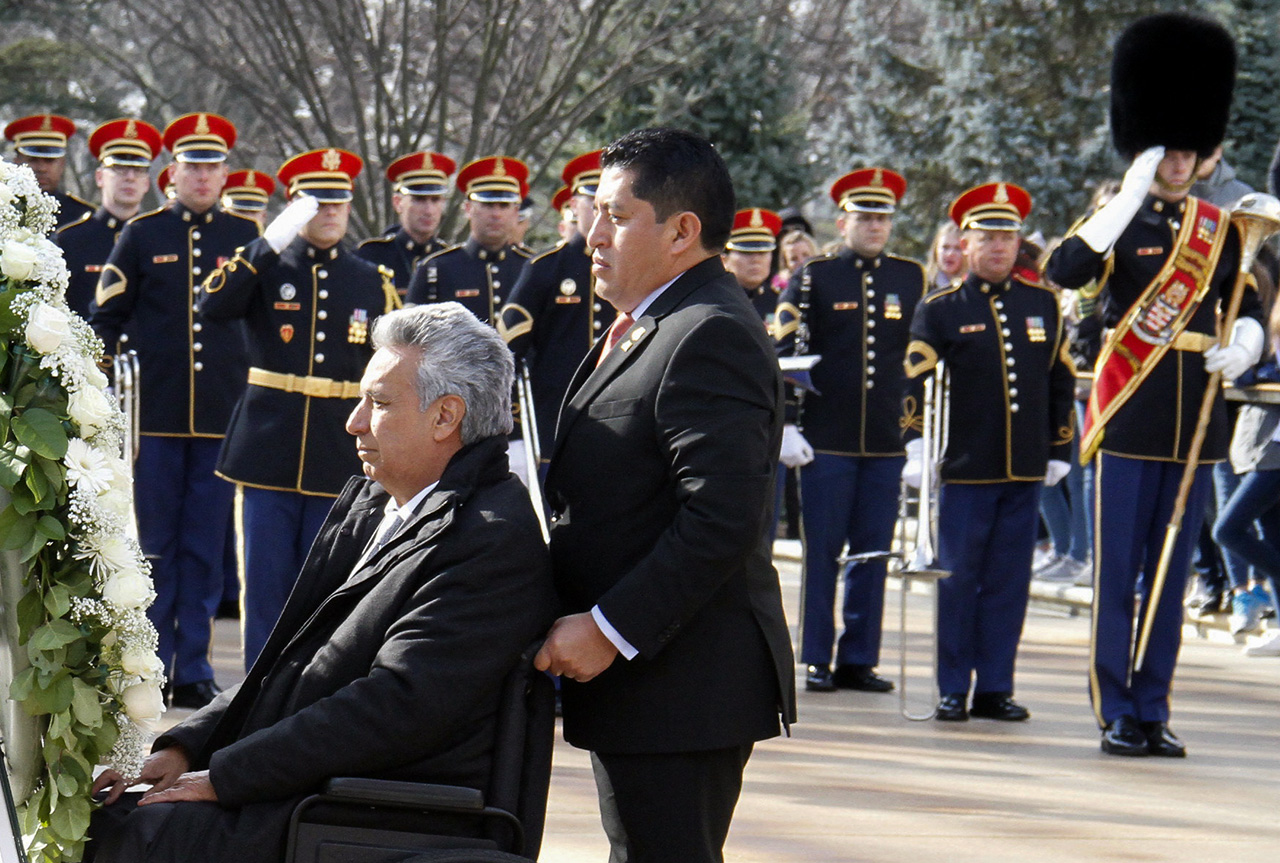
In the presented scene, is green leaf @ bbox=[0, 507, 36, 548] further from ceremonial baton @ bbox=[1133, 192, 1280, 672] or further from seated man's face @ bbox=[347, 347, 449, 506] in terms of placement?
ceremonial baton @ bbox=[1133, 192, 1280, 672]

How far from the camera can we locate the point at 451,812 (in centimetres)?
329

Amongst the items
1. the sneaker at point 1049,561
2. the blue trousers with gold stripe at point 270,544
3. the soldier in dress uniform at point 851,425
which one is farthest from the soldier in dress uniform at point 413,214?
the sneaker at point 1049,561

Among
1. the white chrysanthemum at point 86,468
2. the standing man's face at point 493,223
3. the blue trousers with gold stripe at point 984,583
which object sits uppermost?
the standing man's face at point 493,223

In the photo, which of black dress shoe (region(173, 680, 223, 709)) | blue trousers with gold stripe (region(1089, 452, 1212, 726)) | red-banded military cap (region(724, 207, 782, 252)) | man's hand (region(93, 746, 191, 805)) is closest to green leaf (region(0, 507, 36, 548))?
man's hand (region(93, 746, 191, 805))

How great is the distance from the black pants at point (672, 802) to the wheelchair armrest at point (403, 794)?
0.34m

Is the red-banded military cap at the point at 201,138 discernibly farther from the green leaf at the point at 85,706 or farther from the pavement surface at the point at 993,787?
the green leaf at the point at 85,706

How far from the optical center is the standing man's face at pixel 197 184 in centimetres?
746

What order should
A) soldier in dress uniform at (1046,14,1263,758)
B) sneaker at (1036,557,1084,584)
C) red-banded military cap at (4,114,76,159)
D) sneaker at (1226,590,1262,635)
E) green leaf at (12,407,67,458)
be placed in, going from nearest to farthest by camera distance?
1. green leaf at (12,407,67,458)
2. soldier in dress uniform at (1046,14,1263,758)
3. red-banded military cap at (4,114,76,159)
4. sneaker at (1226,590,1262,635)
5. sneaker at (1036,557,1084,584)

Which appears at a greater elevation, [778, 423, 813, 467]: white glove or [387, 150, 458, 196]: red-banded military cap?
[387, 150, 458, 196]: red-banded military cap

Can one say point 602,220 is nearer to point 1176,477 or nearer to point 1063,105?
point 1176,477

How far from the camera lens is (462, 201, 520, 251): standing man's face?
827cm

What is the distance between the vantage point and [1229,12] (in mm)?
16969

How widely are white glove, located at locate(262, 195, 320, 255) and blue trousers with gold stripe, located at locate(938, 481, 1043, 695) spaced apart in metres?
2.89

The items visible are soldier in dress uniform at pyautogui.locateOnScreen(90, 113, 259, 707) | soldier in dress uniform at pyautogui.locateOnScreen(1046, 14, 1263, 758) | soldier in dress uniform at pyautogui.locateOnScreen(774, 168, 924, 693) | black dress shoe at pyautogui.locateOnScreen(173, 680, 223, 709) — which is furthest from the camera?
soldier in dress uniform at pyautogui.locateOnScreen(774, 168, 924, 693)
